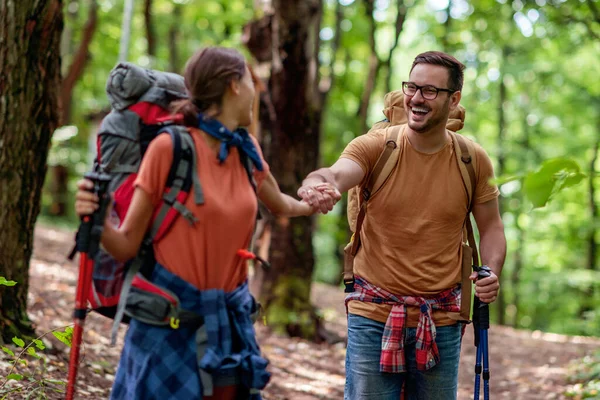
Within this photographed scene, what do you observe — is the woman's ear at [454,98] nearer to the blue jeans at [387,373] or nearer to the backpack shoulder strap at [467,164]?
the backpack shoulder strap at [467,164]

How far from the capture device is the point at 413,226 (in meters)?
3.89

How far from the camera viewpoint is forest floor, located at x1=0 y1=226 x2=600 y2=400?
579 cm

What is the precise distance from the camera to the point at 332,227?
80.2 feet

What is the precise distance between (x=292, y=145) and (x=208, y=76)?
6800 millimetres

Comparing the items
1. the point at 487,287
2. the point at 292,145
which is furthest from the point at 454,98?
the point at 292,145

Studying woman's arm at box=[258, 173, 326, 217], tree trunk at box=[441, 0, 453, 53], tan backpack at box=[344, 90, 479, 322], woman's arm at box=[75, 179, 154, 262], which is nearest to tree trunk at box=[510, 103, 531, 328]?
tree trunk at box=[441, 0, 453, 53]

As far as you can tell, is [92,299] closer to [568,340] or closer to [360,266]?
[360,266]

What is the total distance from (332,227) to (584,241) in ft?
32.2

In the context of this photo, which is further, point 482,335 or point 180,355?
point 482,335

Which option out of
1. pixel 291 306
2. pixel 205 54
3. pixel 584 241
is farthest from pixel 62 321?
pixel 584 241

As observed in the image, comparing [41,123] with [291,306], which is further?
[291,306]

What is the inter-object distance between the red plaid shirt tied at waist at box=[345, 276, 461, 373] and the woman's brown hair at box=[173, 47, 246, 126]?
1.52 m

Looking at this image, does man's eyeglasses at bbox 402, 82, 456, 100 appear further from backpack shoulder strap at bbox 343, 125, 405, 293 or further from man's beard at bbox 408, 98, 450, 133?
backpack shoulder strap at bbox 343, 125, 405, 293

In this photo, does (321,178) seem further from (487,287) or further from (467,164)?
(487,287)
